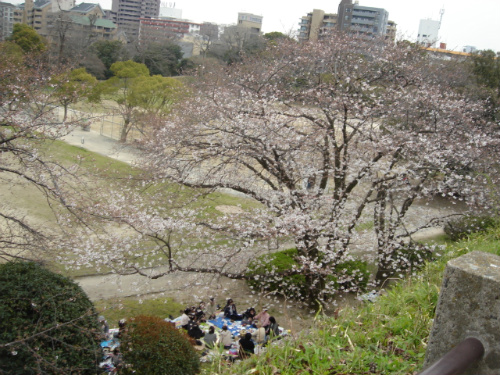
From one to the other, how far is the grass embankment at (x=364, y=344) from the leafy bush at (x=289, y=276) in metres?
5.52

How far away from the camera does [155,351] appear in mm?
5449

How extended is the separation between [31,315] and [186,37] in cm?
7633

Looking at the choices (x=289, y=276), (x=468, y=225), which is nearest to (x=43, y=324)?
(x=289, y=276)

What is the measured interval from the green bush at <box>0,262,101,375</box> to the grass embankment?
8.32 ft

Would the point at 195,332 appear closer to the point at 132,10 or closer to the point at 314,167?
the point at 314,167

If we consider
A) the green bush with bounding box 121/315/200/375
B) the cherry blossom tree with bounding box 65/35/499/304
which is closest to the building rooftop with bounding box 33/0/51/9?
the cherry blossom tree with bounding box 65/35/499/304

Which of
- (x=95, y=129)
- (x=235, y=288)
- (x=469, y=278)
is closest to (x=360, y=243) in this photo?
(x=235, y=288)

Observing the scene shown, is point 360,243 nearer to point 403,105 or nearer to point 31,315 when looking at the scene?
point 403,105

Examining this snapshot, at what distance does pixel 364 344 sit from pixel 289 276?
6.85 metres

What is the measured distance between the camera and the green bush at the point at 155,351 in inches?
212

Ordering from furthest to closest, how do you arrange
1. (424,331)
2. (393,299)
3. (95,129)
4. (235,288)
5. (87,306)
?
(95,129), (235,288), (87,306), (393,299), (424,331)

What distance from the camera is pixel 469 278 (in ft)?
6.24

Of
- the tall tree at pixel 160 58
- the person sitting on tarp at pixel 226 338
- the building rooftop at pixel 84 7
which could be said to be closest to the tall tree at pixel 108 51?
the tall tree at pixel 160 58

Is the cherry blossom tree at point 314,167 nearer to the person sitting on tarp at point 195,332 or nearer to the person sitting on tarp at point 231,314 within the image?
the person sitting on tarp at point 231,314
